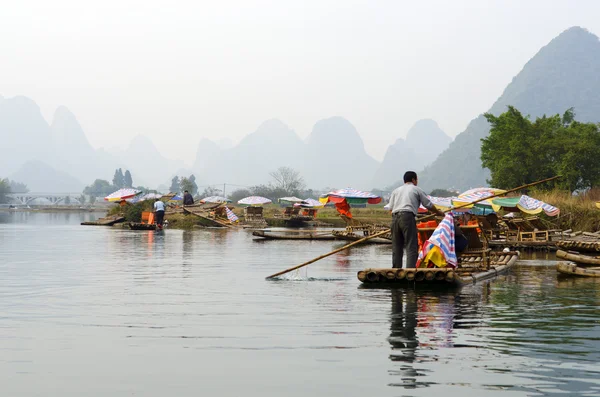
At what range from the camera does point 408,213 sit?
47.0ft

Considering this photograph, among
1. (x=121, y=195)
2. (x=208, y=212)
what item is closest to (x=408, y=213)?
(x=208, y=212)

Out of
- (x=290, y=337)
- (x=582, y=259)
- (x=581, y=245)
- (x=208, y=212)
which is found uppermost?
(x=208, y=212)

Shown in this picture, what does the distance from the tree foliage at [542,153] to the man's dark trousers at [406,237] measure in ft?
147

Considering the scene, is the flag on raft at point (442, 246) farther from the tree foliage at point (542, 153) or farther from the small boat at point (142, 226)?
the tree foliage at point (542, 153)

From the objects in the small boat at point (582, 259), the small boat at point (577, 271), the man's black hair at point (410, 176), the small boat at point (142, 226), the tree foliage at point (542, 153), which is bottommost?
the small boat at point (577, 271)

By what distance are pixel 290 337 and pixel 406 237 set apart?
5.41 meters

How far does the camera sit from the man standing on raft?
1430cm

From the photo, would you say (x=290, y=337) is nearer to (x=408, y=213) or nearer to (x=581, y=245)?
(x=408, y=213)

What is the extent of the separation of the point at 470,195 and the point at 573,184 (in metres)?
30.1

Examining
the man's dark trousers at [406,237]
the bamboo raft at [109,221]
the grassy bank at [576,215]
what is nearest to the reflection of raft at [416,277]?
the man's dark trousers at [406,237]

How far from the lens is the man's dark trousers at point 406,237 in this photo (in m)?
14.3

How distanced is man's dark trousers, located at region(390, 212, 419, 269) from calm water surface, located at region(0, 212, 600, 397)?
733 millimetres

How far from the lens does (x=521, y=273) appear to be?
765 inches

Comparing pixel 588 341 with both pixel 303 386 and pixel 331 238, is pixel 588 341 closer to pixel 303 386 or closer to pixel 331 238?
pixel 303 386
